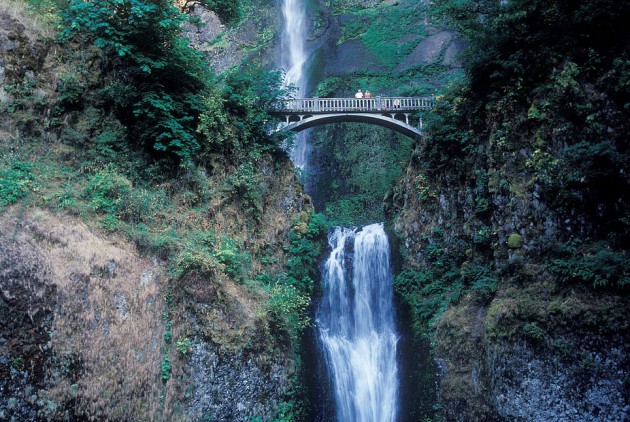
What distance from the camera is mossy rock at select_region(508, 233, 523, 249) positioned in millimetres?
11539

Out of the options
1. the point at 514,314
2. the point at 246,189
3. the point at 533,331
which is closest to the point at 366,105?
the point at 246,189

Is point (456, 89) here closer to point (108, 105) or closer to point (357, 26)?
point (108, 105)

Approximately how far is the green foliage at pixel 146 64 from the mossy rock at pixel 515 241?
944 centimetres

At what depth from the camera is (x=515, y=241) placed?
11.6 meters

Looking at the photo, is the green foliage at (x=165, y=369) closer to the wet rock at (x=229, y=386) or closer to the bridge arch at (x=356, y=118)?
the wet rock at (x=229, y=386)

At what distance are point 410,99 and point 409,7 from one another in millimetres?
13623

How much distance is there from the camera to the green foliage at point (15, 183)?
9195mm

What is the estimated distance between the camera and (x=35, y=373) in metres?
7.69

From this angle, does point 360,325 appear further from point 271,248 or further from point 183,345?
point 183,345

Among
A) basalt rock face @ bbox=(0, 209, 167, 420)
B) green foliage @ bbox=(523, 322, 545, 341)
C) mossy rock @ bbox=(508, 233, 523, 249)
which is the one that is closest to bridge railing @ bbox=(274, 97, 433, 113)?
mossy rock @ bbox=(508, 233, 523, 249)

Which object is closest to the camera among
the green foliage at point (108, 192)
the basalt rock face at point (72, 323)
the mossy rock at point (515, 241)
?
the basalt rock face at point (72, 323)

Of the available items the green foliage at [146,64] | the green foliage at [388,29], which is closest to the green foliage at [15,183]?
the green foliage at [146,64]

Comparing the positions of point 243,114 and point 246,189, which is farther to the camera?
point 243,114

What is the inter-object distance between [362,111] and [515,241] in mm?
9741
